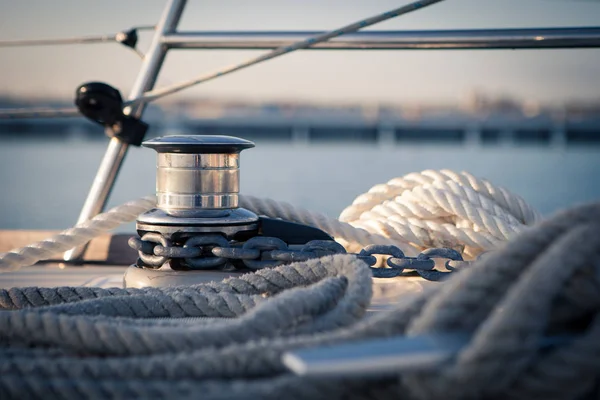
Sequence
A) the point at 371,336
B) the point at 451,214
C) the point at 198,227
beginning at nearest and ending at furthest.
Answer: the point at 371,336 < the point at 198,227 < the point at 451,214

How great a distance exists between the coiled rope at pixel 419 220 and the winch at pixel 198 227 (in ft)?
0.56

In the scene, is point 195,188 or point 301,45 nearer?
point 195,188

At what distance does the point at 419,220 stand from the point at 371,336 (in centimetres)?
74

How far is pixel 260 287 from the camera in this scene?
32.8 inches

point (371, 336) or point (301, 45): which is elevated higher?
point (301, 45)

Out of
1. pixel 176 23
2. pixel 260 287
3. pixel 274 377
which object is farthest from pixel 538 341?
pixel 176 23

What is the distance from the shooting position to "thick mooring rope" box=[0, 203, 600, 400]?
0.43m

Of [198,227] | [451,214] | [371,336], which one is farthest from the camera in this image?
[451,214]

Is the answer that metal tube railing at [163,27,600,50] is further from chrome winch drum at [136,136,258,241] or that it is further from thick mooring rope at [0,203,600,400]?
thick mooring rope at [0,203,600,400]

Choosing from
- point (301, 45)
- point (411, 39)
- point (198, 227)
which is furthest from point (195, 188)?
point (411, 39)

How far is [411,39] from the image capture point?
130 centimetres

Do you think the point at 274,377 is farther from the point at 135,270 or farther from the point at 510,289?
the point at 135,270

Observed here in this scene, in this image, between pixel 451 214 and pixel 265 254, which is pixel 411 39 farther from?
pixel 265 254

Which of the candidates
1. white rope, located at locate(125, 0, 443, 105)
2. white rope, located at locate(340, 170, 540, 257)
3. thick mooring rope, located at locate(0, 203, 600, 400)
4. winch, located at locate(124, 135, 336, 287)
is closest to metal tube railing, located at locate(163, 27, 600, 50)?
white rope, located at locate(125, 0, 443, 105)
